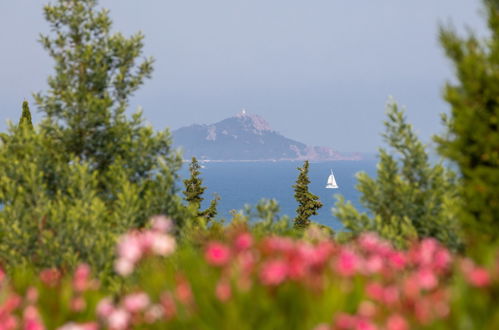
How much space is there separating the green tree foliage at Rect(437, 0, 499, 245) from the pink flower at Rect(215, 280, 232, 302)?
384 centimetres

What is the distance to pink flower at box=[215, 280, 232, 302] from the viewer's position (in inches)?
205

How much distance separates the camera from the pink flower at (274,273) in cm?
536

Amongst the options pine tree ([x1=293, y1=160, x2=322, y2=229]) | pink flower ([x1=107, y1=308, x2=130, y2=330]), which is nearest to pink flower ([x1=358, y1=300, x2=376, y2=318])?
pink flower ([x1=107, y1=308, x2=130, y2=330])

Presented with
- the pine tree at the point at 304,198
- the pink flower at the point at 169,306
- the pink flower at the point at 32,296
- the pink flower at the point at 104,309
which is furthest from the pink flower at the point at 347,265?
the pine tree at the point at 304,198

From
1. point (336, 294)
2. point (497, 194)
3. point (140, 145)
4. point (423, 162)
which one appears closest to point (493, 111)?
point (497, 194)

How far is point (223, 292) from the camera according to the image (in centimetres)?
522

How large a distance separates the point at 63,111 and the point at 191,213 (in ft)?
10.8

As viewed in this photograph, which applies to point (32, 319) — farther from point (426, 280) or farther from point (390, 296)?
point (426, 280)

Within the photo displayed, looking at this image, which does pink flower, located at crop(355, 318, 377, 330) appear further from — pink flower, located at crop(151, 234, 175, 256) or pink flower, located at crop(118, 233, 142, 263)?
pink flower, located at crop(118, 233, 142, 263)

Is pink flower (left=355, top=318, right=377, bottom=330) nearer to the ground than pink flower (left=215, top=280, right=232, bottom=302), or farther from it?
nearer to the ground

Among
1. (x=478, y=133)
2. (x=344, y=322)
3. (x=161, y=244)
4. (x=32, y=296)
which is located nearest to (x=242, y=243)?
(x=161, y=244)

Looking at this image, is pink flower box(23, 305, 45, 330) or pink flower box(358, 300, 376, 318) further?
pink flower box(23, 305, 45, 330)

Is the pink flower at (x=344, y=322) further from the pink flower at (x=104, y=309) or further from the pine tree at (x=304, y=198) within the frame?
the pine tree at (x=304, y=198)

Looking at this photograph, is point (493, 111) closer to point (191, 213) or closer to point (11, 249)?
point (191, 213)
